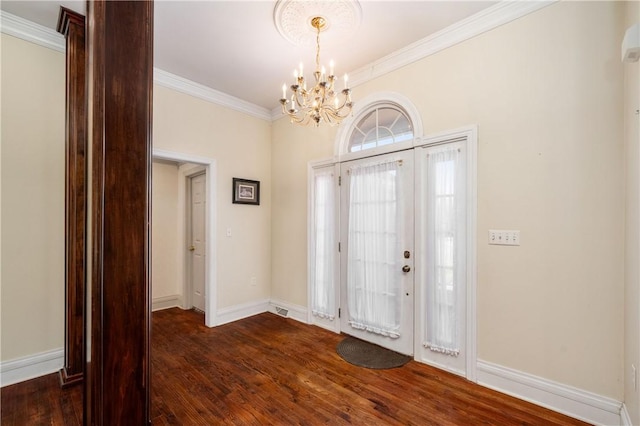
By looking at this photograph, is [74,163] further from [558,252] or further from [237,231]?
[558,252]

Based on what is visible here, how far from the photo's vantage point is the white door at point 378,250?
108 inches

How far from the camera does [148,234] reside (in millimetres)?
1012

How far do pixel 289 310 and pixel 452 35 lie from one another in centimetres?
362

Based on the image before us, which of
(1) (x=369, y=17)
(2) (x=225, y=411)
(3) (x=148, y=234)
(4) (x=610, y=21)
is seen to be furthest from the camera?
(1) (x=369, y=17)

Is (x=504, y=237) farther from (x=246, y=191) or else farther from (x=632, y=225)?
(x=246, y=191)

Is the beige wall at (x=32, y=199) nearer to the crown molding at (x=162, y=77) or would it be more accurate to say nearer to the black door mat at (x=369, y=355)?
the crown molding at (x=162, y=77)

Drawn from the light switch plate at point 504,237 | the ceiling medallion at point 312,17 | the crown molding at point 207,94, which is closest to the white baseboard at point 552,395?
the light switch plate at point 504,237

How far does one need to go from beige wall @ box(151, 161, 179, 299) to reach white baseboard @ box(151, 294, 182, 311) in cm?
5

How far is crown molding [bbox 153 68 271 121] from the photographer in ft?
10.5

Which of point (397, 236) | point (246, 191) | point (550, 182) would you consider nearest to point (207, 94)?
point (246, 191)

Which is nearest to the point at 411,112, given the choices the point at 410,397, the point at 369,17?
the point at 369,17

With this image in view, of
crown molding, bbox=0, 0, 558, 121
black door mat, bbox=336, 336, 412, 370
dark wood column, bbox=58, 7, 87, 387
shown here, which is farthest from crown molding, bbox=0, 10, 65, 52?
black door mat, bbox=336, 336, 412, 370

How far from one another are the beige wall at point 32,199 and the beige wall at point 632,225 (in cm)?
419

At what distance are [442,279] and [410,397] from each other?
0.98 meters
